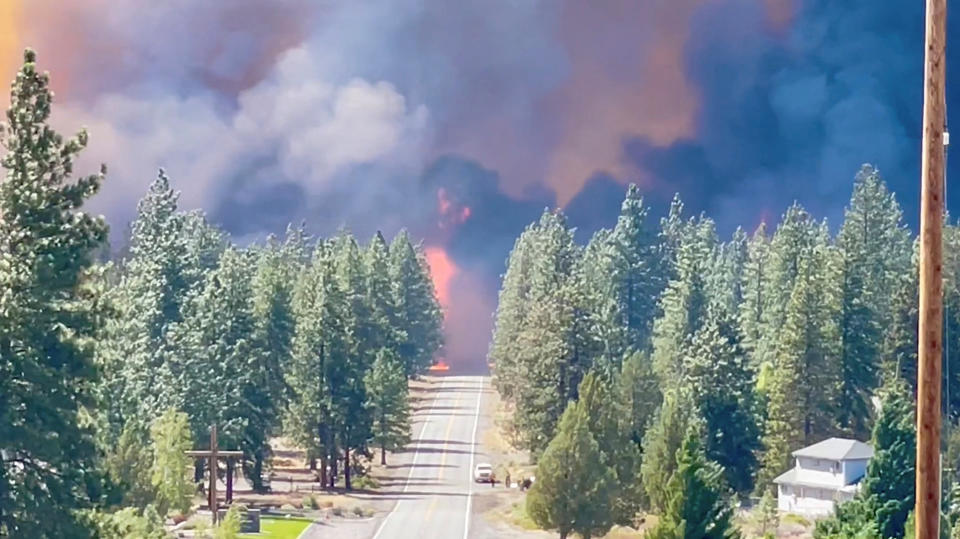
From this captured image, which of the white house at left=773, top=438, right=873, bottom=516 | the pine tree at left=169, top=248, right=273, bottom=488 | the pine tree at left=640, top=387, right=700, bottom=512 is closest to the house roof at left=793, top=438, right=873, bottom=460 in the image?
the white house at left=773, top=438, right=873, bottom=516

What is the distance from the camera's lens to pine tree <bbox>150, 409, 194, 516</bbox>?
49219 millimetres

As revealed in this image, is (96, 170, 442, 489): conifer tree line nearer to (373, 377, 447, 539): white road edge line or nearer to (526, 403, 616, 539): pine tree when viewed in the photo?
(373, 377, 447, 539): white road edge line

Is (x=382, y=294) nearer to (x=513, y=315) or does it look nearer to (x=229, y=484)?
(x=513, y=315)

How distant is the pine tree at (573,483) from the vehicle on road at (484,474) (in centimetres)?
2215

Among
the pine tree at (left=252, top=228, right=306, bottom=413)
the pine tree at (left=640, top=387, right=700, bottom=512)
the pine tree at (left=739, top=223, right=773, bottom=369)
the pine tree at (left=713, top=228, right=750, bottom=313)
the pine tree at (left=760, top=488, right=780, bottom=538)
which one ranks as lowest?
the pine tree at (left=760, top=488, right=780, bottom=538)

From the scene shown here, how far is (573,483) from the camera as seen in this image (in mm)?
49750

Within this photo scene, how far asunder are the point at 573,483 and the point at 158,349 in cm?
2779

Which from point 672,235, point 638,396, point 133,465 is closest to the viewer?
point 133,465

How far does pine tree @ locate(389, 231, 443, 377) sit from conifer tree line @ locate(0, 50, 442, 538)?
0.22 m

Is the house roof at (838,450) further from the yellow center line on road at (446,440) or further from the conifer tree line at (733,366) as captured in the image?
the yellow center line on road at (446,440)

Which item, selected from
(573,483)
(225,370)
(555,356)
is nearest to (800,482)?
(555,356)

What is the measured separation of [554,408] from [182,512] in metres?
20.2

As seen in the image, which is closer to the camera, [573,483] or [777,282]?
[573,483]

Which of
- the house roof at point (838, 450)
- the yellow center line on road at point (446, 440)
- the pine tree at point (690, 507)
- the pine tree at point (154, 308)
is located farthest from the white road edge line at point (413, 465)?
the pine tree at point (690, 507)
